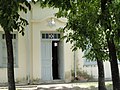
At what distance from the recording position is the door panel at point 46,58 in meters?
21.3

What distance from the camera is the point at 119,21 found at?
8.76 metres

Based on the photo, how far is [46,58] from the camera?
21484 millimetres

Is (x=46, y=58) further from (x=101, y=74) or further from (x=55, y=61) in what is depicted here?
(x=101, y=74)

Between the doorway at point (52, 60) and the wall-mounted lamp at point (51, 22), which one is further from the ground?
the wall-mounted lamp at point (51, 22)

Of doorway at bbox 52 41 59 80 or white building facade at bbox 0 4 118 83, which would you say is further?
doorway at bbox 52 41 59 80

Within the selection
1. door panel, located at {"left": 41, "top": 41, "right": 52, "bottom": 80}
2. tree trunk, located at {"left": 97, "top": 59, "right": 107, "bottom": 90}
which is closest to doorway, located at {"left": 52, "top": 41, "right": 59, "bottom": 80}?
door panel, located at {"left": 41, "top": 41, "right": 52, "bottom": 80}

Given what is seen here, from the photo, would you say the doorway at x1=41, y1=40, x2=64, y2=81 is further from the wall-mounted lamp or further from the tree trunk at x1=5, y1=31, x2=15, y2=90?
the tree trunk at x1=5, y1=31, x2=15, y2=90

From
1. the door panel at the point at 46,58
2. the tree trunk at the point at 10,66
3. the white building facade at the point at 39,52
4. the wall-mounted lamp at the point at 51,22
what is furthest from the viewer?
the door panel at the point at 46,58

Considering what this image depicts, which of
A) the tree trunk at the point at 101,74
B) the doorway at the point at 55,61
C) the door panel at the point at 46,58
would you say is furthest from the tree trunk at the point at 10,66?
the doorway at the point at 55,61

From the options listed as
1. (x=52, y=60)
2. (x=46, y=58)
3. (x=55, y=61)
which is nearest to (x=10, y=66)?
(x=46, y=58)

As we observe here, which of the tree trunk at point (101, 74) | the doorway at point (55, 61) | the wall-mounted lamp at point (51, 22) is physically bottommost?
the tree trunk at point (101, 74)

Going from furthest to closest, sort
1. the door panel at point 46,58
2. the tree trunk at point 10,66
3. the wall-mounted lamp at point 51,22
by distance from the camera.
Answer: the door panel at point 46,58, the wall-mounted lamp at point 51,22, the tree trunk at point 10,66

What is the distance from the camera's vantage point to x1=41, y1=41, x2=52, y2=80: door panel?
21.3 m

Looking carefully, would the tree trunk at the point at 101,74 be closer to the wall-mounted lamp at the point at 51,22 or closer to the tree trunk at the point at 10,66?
the tree trunk at the point at 10,66
